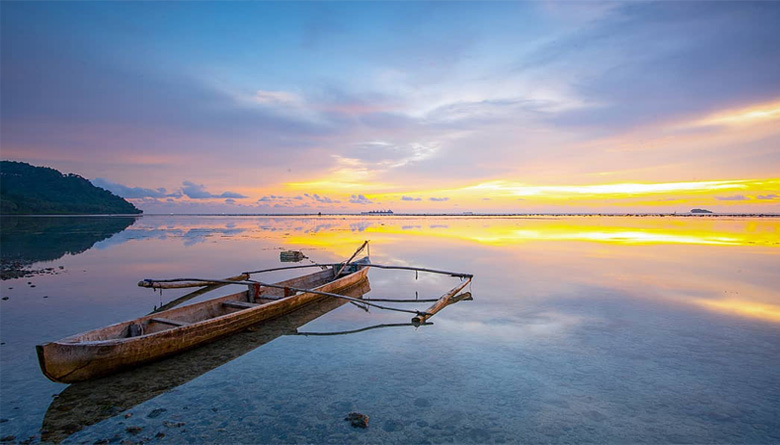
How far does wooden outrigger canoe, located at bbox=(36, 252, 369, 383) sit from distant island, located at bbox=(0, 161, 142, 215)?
455ft

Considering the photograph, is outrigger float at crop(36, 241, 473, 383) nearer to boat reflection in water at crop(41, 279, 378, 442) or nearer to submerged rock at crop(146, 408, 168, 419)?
boat reflection in water at crop(41, 279, 378, 442)

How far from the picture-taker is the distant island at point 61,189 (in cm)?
12566

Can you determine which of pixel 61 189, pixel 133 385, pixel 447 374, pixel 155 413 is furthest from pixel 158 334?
pixel 61 189

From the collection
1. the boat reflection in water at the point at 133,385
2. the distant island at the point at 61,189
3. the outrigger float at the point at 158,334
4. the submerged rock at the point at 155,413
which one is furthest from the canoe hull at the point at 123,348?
the distant island at the point at 61,189

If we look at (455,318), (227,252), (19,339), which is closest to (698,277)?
(455,318)

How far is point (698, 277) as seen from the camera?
1487cm

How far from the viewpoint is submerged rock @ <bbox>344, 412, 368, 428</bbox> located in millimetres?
4895

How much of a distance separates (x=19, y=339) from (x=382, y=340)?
706cm

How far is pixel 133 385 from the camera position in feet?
19.4

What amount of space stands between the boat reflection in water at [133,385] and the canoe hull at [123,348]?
15 centimetres

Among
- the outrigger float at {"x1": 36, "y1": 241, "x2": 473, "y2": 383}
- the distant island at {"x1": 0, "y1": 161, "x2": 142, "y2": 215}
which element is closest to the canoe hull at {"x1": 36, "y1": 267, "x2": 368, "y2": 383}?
the outrigger float at {"x1": 36, "y1": 241, "x2": 473, "y2": 383}

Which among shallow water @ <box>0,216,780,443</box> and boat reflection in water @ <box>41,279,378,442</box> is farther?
boat reflection in water @ <box>41,279,378,442</box>

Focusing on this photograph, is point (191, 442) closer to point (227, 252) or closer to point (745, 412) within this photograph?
point (745, 412)

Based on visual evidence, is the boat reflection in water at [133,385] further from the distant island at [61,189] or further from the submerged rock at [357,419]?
the distant island at [61,189]
